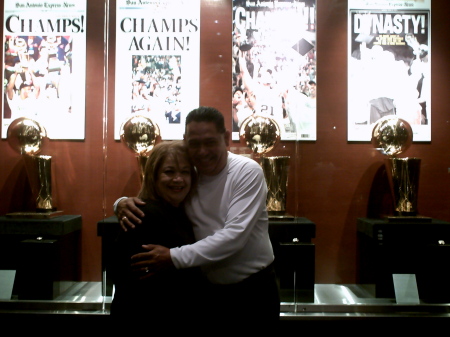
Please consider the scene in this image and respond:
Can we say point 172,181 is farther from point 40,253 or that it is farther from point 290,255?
point 40,253

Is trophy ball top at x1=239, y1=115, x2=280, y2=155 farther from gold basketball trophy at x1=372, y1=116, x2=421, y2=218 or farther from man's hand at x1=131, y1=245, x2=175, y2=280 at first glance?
man's hand at x1=131, y1=245, x2=175, y2=280

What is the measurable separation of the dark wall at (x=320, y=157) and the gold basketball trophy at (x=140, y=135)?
132 millimetres

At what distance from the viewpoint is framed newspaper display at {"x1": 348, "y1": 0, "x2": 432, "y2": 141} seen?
279 cm

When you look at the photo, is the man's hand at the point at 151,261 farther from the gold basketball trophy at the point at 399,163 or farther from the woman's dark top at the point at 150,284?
the gold basketball trophy at the point at 399,163

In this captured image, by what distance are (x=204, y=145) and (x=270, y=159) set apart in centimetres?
112

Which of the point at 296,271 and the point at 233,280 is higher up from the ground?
the point at 233,280

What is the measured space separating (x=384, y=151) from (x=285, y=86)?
74 centimetres

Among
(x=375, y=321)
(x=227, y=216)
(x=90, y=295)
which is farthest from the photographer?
(x=90, y=295)

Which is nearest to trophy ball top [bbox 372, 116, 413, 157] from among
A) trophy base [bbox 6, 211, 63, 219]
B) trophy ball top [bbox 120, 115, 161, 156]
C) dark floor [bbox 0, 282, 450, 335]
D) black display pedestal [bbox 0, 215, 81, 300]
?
dark floor [bbox 0, 282, 450, 335]

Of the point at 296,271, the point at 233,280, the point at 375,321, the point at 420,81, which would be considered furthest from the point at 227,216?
the point at 420,81

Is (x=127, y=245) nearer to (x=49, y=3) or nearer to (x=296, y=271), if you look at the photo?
(x=296, y=271)

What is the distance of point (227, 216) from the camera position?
1508mm

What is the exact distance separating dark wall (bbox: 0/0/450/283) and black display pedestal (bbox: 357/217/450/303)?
0.25 m

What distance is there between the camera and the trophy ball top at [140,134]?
2.62 metres
